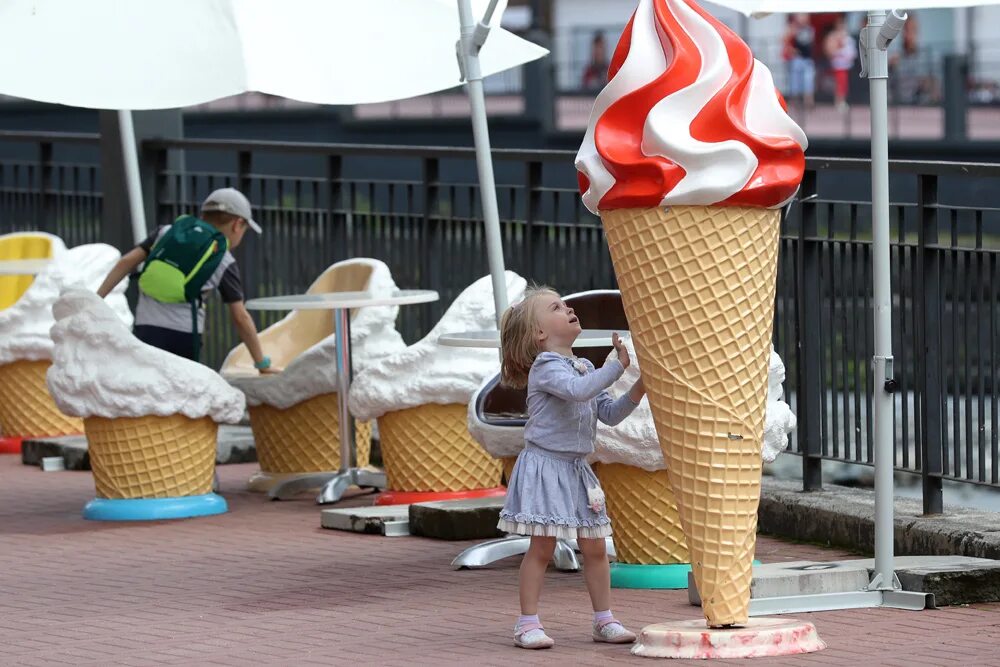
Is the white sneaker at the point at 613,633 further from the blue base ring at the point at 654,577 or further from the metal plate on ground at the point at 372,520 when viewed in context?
the metal plate on ground at the point at 372,520

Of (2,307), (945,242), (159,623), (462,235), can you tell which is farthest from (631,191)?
(2,307)

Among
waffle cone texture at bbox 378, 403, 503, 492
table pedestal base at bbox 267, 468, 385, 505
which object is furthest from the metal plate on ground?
table pedestal base at bbox 267, 468, 385, 505

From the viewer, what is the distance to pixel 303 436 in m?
9.93

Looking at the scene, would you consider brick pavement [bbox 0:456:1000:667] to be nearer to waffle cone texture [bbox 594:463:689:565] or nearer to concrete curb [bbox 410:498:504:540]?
concrete curb [bbox 410:498:504:540]

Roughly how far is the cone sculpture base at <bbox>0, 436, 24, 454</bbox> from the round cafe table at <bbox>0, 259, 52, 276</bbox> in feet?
3.23

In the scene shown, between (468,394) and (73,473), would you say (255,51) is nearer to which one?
(468,394)

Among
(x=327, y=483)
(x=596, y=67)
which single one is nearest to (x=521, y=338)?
(x=327, y=483)

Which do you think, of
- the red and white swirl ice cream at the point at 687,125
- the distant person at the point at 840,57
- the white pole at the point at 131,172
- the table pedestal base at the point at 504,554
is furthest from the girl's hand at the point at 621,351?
the distant person at the point at 840,57

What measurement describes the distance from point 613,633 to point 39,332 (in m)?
5.95

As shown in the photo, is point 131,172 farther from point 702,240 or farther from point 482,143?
point 702,240

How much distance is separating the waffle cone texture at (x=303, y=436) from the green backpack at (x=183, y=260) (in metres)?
0.74

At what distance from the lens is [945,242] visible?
8.39 meters

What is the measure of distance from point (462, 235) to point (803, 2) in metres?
4.18

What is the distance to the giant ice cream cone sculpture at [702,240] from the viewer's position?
5.79 m
